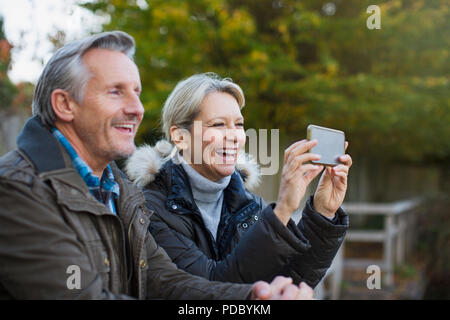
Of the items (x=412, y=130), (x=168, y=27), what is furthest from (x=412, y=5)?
(x=168, y=27)

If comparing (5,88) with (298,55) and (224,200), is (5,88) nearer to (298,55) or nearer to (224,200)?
(298,55)

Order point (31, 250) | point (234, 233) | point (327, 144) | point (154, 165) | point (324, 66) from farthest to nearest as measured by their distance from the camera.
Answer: point (324, 66)
point (154, 165)
point (234, 233)
point (327, 144)
point (31, 250)

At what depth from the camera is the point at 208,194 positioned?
96.5 inches

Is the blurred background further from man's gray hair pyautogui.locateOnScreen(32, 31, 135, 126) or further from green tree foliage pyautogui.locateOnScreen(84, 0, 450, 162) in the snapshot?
man's gray hair pyautogui.locateOnScreen(32, 31, 135, 126)

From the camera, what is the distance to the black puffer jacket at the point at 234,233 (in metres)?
1.92

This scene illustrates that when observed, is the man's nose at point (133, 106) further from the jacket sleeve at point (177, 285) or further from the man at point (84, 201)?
the jacket sleeve at point (177, 285)

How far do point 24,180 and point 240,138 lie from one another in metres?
1.12

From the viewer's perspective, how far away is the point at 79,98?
176 centimetres

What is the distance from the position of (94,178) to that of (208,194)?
0.75m

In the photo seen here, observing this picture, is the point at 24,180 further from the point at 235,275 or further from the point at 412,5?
the point at 412,5

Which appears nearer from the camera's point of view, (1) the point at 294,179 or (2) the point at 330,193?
(1) the point at 294,179

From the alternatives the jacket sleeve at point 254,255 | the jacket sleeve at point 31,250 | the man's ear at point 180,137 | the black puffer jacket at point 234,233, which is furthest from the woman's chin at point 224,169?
the jacket sleeve at point 31,250

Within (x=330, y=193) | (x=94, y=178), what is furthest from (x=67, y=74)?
(x=330, y=193)

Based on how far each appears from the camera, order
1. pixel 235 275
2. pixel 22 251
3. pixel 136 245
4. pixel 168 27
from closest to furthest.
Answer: pixel 22 251
pixel 136 245
pixel 235 275
pixel 168 27
